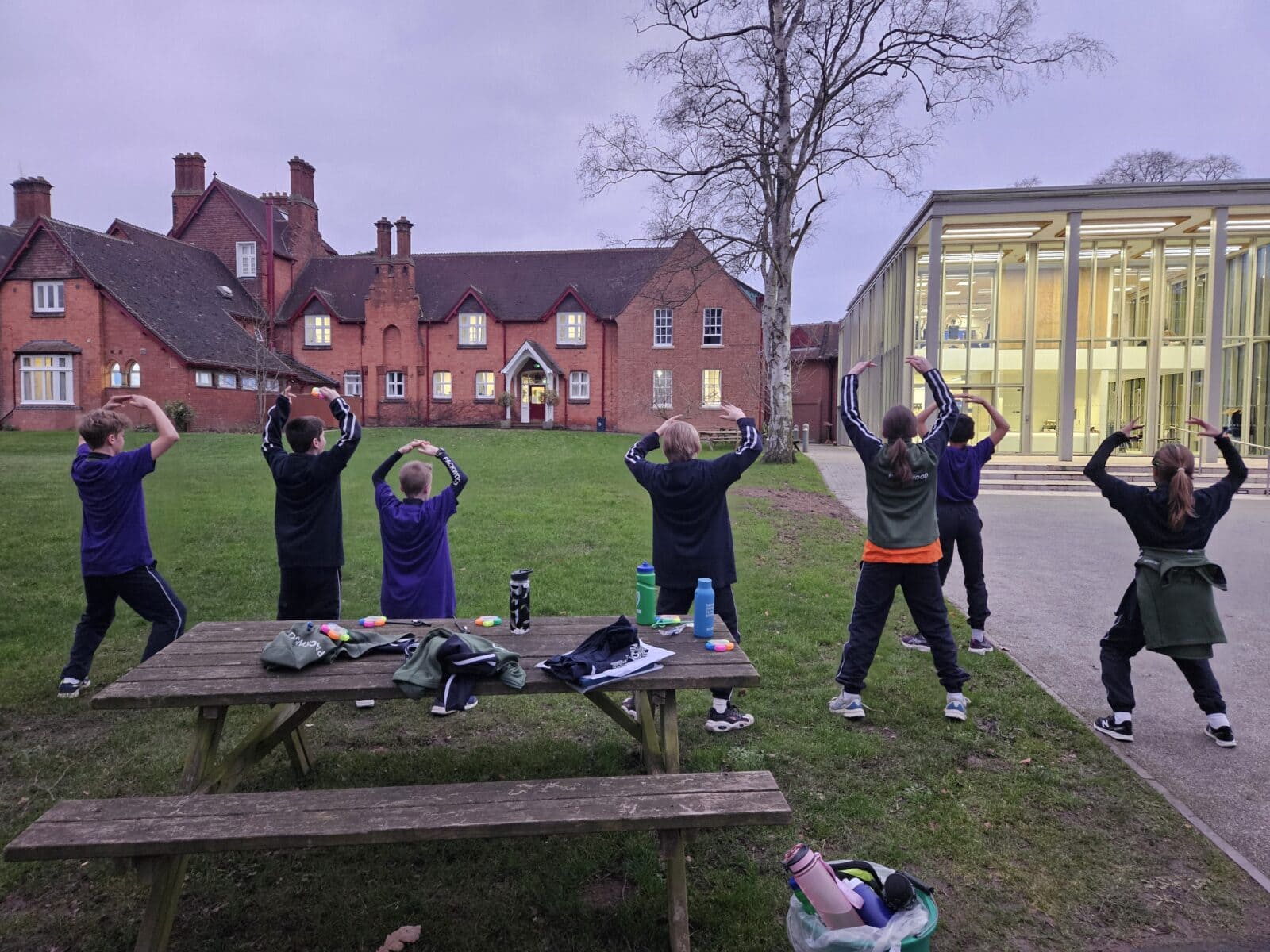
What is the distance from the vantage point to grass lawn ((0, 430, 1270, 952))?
3279 millimetres

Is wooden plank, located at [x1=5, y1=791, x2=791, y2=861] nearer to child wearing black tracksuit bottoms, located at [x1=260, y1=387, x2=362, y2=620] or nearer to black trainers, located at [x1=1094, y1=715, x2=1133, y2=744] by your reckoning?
child wearing black tracksuit bottoms, located at [x1=260, y1=387, x2=362, y2=620]

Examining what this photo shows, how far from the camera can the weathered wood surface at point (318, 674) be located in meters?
3.43

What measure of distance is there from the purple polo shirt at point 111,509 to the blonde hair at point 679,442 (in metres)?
3.29

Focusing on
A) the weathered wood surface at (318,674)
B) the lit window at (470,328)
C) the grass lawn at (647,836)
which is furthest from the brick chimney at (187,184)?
the weathered wood surface at (318,674)

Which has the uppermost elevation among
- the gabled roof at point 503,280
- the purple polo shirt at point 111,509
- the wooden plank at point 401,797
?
the gabled roof at point 503,280

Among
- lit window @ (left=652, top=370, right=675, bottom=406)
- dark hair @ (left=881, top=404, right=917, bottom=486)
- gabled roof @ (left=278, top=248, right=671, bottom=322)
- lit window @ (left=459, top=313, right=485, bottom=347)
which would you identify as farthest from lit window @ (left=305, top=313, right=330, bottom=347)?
dark hair @ (left=881, top=404, right=917, bottom=486)

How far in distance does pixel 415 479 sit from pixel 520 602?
1.52 m

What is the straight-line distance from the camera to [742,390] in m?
37.7

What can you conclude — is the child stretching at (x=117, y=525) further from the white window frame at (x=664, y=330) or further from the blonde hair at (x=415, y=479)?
the white window frame at (x=664, y=330)

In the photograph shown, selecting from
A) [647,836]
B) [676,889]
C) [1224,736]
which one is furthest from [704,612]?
[1224,736]

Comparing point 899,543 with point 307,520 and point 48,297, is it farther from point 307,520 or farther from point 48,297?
point 48,297

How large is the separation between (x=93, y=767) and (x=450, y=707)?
2.70 m

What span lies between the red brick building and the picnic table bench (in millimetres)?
32984

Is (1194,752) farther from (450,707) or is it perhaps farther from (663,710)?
(450,707)
